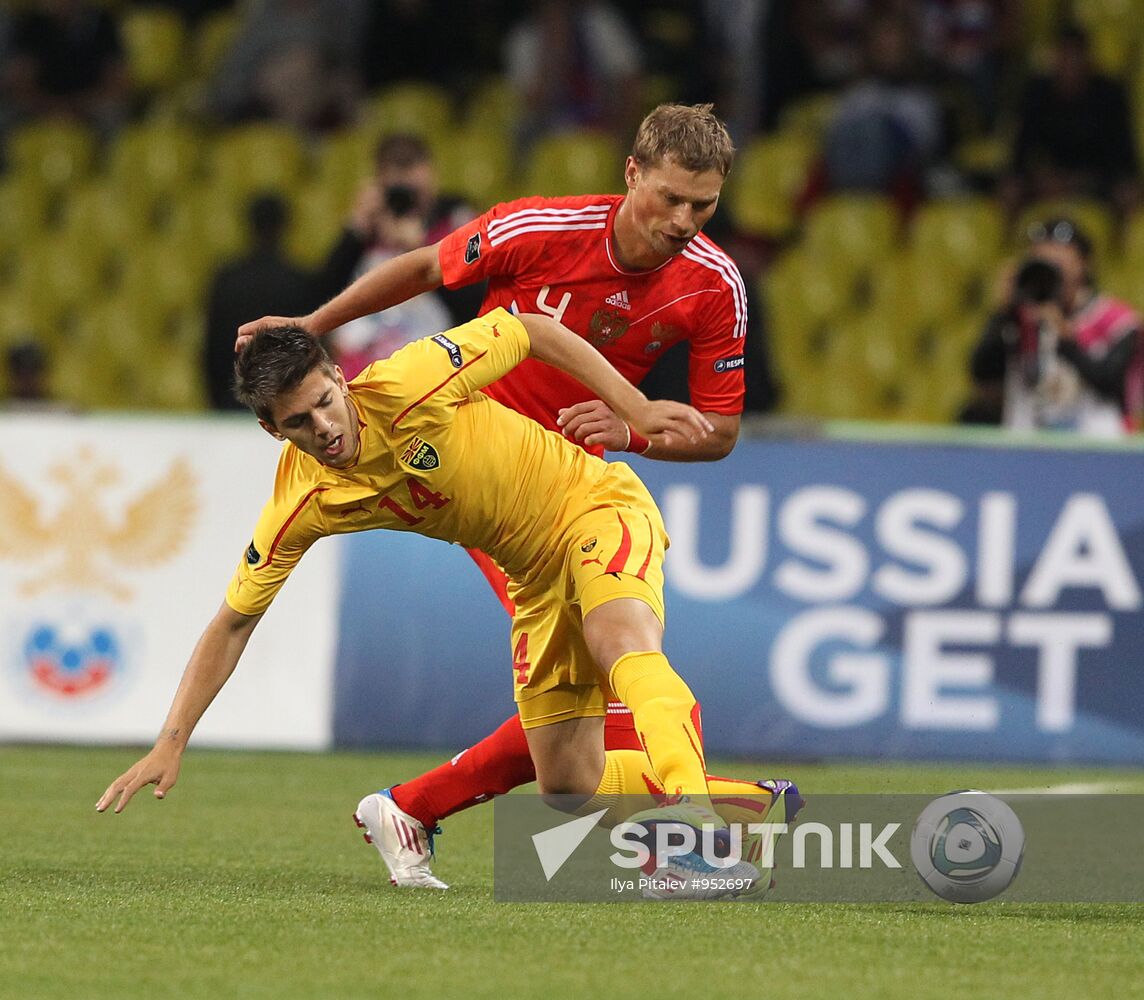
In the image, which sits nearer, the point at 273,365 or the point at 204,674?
the point at 273,365

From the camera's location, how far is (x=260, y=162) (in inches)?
482

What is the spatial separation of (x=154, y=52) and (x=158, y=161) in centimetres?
130

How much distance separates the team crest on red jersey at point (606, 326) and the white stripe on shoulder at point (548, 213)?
25cm

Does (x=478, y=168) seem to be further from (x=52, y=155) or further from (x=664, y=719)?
(x=664, y=719)

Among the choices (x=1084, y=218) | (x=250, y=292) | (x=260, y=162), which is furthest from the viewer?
(x=260, y=162)

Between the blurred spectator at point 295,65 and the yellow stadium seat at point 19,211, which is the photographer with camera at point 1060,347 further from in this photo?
the yellow stadium seat at point 19,211

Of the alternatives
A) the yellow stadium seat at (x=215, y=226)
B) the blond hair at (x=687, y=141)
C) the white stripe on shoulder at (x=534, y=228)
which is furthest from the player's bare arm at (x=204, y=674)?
the yellow stadium seat at (x=215, y=226)

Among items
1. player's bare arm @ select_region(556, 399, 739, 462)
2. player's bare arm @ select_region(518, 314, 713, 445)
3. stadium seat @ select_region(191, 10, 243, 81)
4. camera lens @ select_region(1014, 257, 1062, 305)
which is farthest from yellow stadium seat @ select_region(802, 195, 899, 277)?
player's bare arm @ select_region(518, 314, 713, 445)

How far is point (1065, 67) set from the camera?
10227mm

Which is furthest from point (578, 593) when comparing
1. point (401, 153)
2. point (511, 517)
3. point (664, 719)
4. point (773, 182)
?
point (773, 182)

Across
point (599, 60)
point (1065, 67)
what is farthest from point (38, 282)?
point (1065, 67)

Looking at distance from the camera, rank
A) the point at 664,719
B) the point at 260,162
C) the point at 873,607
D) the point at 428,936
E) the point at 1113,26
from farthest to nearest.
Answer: the point at 260,162 < the point at 1113,26 < the point at 873,607 < the point at 664,719 < the point at 428,936

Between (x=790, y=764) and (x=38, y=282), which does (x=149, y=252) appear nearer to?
(x=38, y=282)

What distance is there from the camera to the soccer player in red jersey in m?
5.04
